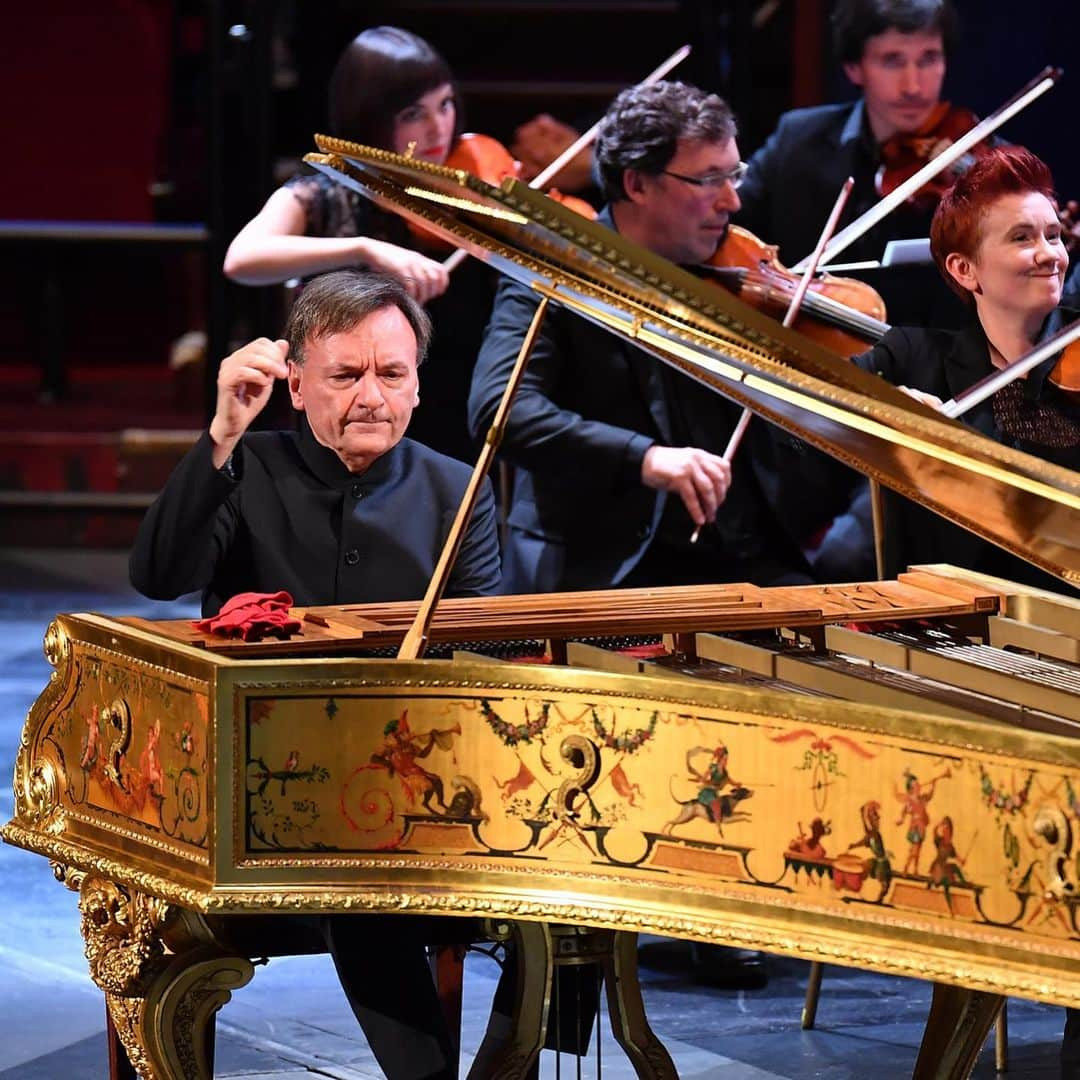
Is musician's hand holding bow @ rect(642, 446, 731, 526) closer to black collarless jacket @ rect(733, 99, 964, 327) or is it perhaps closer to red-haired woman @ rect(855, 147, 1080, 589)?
red-haired woman @ rect(855, 147, 1080, 589)

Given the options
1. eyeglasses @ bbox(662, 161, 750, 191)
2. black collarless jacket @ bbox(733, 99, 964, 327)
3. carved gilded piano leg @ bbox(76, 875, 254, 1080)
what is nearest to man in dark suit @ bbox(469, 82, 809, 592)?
eyeglasses @ bbox(662, 161, 750, 191)

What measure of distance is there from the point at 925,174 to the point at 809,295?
37cm

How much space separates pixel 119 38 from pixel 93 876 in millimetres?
5097

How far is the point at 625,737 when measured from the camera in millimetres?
2283

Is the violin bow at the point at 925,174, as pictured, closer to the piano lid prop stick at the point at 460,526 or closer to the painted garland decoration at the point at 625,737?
the piano lid prop stick at the point at 460,526

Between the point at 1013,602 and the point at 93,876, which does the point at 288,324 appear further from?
the point at 1013,602

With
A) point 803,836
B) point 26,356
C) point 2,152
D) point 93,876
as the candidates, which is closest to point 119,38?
point 2,152

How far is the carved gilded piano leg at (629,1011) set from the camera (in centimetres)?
265

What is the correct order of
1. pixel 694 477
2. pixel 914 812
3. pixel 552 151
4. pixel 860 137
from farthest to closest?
pixel 552 151 → pixel 860 137 → pixel 694 477 → pixel 914 812

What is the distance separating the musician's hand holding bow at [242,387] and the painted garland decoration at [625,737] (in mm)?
620

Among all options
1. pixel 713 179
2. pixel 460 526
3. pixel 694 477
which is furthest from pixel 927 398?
pixel 460 526

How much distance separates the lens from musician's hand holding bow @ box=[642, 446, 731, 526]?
3.45 m

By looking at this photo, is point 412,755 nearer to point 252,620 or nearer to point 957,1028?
point 252,620

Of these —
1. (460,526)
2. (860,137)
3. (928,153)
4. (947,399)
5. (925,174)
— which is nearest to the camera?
(460,526)
